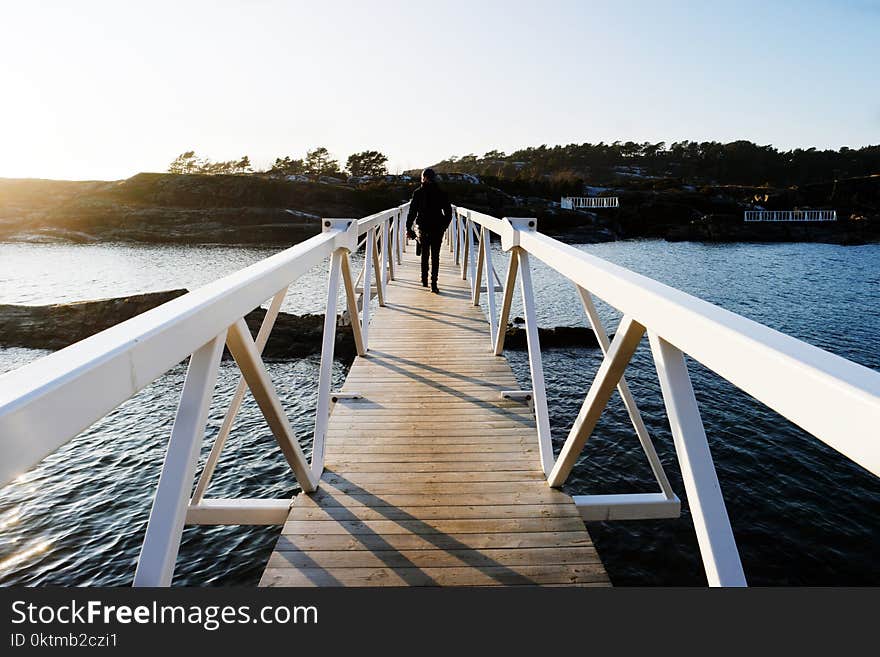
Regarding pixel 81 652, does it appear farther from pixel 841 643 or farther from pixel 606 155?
pixel 606 155

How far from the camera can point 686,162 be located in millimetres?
107188

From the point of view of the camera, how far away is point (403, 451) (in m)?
3.51

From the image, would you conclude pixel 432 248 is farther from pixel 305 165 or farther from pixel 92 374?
pixel 305 165

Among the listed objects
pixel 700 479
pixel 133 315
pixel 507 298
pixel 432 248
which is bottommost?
pixel 133 315

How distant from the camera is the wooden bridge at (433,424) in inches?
36.9

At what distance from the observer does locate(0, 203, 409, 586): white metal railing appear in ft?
2.76

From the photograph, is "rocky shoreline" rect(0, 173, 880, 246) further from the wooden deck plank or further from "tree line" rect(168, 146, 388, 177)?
the wooden deck plank

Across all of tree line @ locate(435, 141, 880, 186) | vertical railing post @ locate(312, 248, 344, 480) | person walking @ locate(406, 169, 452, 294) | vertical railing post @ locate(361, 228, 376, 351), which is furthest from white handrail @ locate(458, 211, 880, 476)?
tree line @ locate(435, 141, 880, 186)

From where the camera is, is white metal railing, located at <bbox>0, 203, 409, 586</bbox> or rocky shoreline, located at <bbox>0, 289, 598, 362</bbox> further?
rocky shoreline, located at <bbox>0, 289, 598, 362</bbox>

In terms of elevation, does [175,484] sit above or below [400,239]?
below

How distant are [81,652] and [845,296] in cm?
2650

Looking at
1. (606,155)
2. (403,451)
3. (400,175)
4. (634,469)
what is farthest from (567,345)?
(606,155)

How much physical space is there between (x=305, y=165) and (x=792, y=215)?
65.1 m

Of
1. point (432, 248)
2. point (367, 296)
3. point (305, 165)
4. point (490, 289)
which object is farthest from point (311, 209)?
point (490, 289)
